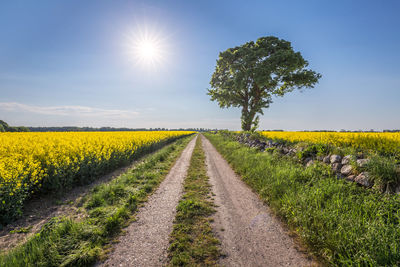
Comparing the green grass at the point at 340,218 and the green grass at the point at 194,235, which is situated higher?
the green grass at the point at 340,218

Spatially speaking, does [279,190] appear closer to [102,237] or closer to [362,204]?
[362,204]

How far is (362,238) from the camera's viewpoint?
112 inches

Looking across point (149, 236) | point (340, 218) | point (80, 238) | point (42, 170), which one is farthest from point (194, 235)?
point (42, 170)

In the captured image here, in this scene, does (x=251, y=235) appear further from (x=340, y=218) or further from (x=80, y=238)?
(x=80, y=238)

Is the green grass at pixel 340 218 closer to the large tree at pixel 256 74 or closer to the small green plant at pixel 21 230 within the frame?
the small green plant at pixel 21 230

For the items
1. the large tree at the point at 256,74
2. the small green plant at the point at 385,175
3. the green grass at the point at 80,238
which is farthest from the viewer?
the large tree at the point at 256,74

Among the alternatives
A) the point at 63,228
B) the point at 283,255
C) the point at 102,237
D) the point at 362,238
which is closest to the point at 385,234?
the point at 362,238

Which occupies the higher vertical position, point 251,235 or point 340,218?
point 340,218

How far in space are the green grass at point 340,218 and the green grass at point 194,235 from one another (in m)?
2.11

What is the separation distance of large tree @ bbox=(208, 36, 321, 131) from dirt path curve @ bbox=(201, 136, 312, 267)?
18397 millimetres

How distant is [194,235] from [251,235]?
140 cm

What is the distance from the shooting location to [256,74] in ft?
66.3

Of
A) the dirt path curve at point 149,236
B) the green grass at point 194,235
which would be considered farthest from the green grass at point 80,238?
the green grass at point 194,235

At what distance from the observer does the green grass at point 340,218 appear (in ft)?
8.86
